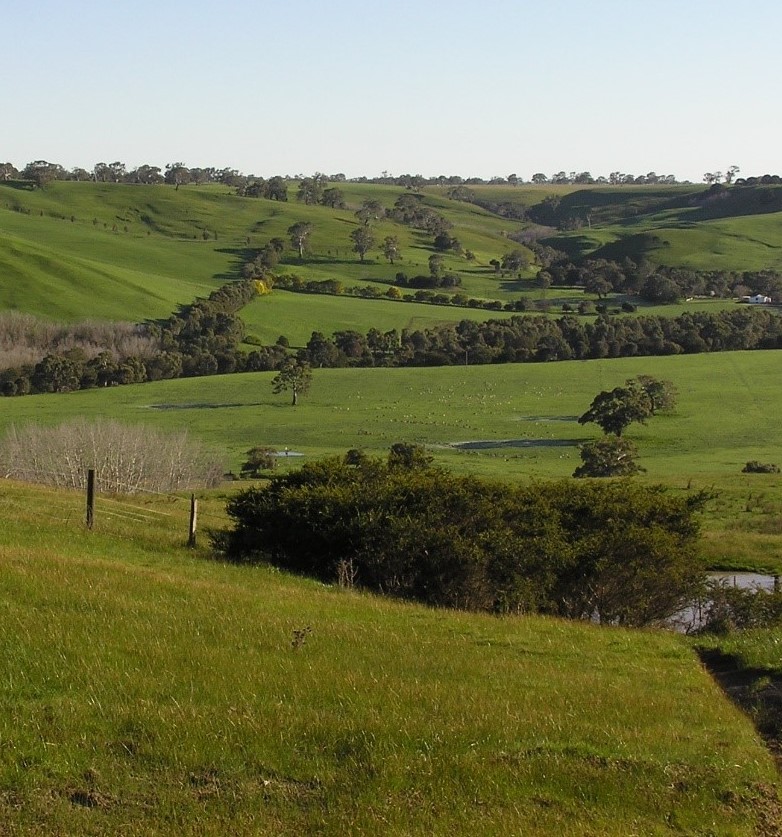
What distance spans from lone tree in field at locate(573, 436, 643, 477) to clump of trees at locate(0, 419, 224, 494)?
72.5ft

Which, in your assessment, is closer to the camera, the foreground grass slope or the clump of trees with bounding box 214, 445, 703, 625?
the foreground grass slope

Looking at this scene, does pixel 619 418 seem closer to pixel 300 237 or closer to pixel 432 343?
pixel 432 343

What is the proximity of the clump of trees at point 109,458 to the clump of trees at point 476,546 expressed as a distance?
42.8 m

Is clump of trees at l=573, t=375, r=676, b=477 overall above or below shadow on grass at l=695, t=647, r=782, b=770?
below

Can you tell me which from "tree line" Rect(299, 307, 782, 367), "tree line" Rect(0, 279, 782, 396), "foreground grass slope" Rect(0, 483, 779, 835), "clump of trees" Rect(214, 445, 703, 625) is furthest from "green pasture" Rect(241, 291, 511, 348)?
"foreground grass slope" Rect(0, 483, 779, 835)

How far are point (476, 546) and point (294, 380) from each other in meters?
84.1

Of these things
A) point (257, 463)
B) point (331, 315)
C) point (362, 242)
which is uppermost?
point (362, 242)

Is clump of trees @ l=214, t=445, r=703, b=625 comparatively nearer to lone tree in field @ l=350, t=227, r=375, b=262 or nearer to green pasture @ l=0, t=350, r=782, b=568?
green pasture @ l=0, t=350, r=782, b=568

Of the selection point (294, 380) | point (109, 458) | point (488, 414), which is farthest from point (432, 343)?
point (109, 458)

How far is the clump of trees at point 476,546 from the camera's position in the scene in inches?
870

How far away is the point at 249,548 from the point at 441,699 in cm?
1202

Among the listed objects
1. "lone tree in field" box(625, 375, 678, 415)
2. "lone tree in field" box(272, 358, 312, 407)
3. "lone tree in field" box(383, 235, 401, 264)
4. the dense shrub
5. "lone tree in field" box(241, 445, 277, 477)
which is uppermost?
"lone tree in field" box(383, 235, 401, 264)

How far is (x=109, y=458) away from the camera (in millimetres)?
68875

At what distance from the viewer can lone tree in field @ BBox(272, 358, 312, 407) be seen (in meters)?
105
